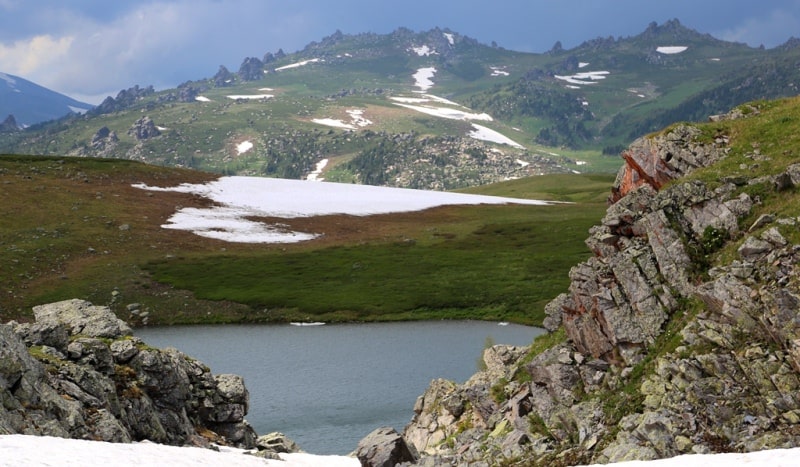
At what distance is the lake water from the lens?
2218 inches

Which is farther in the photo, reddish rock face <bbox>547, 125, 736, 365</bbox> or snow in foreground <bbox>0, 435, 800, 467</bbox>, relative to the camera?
reddish rock face <bbox>547, 125, 736, 365</bbox>

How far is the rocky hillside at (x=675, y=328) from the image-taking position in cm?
2547

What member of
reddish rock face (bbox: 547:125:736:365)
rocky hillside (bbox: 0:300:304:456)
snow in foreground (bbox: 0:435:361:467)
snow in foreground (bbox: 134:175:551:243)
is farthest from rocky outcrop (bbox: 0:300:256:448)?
snow in foreground (bbox: 134:175:551:243)

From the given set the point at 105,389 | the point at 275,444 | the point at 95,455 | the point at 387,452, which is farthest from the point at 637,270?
the point at 105,389

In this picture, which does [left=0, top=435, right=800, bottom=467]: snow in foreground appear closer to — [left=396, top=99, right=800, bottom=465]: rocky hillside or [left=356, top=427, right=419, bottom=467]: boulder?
[left=396, top=99, right=800, bottom=465]: rocky hillside

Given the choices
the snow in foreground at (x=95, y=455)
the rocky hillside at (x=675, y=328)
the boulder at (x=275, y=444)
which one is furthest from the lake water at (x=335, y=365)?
the snow in foreground at (x=95, y=455)

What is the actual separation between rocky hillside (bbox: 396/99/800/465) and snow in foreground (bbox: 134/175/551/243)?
94592 mm

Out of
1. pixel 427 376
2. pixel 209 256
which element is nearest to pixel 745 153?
pixel 427 376

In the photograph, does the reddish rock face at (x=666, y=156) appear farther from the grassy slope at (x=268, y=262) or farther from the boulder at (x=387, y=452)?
the grassy slope at (x=268, y=262)

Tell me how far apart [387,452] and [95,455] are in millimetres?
12225

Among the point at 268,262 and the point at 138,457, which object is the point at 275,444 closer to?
the point at 138,457

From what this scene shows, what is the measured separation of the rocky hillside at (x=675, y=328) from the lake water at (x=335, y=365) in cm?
1717

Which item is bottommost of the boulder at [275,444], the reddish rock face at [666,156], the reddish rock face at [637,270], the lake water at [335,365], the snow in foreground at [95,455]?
the lake water at [335,365]

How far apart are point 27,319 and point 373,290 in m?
42.5
